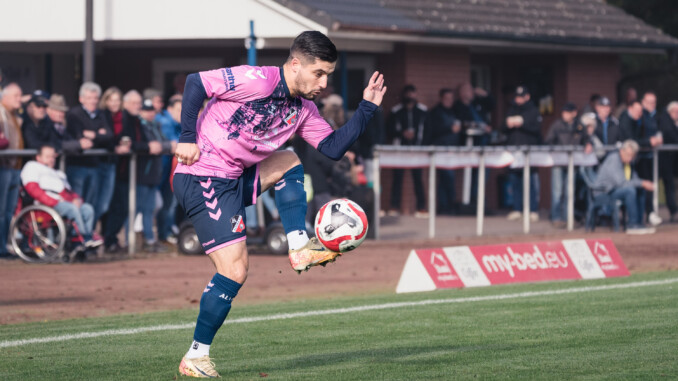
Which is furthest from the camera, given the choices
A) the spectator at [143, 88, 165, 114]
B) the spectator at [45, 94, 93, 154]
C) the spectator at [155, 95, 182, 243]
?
the spectator at [143, 88, 165, 114]

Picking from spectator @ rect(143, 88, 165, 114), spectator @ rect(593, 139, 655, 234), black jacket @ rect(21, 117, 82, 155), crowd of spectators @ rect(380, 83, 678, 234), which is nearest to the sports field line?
black jacket @ rect(21, 117, 82, 155)

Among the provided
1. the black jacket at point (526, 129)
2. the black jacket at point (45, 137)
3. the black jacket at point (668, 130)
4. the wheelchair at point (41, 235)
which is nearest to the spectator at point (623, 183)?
the black jacket at point (526, 129)

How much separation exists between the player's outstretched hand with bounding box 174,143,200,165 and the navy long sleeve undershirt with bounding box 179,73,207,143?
3cm

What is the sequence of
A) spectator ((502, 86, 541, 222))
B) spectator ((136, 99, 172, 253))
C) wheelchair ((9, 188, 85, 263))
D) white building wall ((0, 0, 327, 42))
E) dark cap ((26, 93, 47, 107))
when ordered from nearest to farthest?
wheelchair ((9, 188, 85, 263)), dark cap ((26, 93, 47, 107)), spectator ((136, 99, 172, 253)), white building wall ((0, 0, 327, 42)), spectator ((502, 86, 541, 222))

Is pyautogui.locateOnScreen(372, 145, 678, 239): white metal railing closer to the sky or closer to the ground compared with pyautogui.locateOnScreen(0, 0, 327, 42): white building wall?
closer to the ground

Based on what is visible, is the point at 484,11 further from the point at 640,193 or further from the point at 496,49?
the point at 640,193

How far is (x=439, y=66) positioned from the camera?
24141 millimetres

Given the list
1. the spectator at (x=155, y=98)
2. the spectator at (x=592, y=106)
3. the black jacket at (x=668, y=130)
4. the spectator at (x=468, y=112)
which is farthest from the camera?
the spectator at (x=592, y=106)

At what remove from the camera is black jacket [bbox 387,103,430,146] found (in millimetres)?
22203

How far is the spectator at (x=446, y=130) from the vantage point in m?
22.6

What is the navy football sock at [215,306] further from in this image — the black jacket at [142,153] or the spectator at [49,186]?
the black jacket at [142,153]

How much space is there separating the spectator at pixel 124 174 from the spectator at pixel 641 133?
8.93 metres

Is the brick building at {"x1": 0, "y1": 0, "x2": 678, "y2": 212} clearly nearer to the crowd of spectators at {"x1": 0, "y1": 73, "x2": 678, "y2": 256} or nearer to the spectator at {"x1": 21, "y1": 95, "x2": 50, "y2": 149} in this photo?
the crowd of spectators at {"x1": 0, "y1": 73, "x2": 678, "y2": 256}

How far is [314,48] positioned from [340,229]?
1083 millimetres
